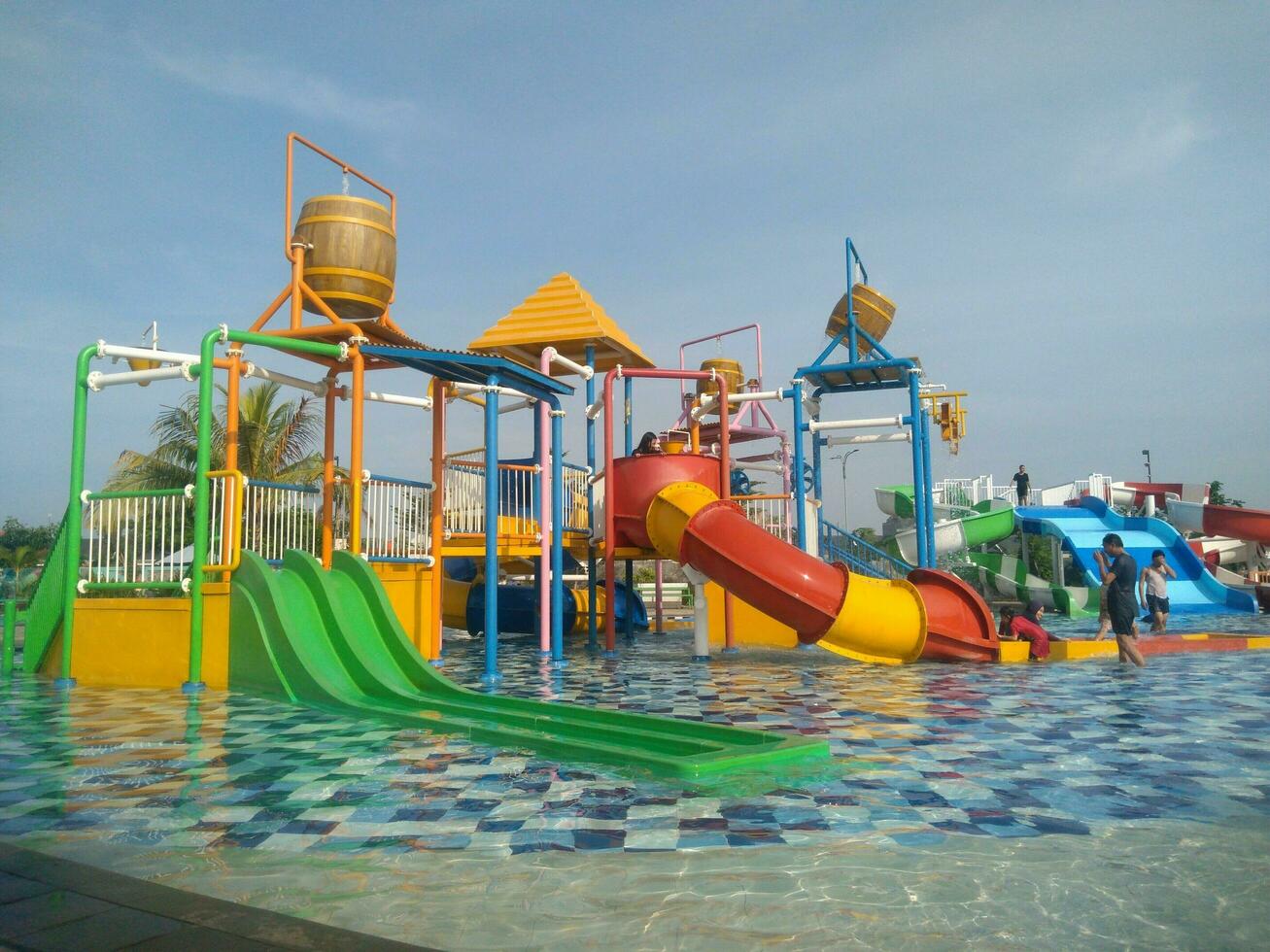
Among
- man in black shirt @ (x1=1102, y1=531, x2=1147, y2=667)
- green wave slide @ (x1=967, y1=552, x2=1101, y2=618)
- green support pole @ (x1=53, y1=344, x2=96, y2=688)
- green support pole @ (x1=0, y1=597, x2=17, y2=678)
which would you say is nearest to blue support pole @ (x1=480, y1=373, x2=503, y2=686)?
green support pole @ (x1=53, y1=344, x2=96, y2=688)

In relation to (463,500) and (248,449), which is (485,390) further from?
(248,449)

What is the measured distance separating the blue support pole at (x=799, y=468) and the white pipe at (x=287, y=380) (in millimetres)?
7084

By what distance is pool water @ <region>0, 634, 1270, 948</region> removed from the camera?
10.8ft

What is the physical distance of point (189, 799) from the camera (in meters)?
5.05

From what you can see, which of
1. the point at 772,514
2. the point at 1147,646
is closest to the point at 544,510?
the point at 772,514

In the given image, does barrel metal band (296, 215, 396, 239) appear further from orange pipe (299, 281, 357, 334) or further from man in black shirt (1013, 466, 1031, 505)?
man in black shirt (1013, 466, 1031, 505)

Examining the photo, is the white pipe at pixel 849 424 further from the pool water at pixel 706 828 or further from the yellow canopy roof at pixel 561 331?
the pool water at pixel 706 828

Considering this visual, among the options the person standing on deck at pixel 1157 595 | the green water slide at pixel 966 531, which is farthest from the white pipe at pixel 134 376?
the green water slide at pixel 966 531

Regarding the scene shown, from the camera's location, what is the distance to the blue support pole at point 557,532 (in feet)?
41.6

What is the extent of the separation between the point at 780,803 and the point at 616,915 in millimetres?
1749

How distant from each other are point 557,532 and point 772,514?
407 centimetres

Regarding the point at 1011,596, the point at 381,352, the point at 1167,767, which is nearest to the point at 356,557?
the point at 381,352

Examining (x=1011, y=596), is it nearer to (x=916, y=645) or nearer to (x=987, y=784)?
(x=916, y=645)

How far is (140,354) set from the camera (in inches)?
436
